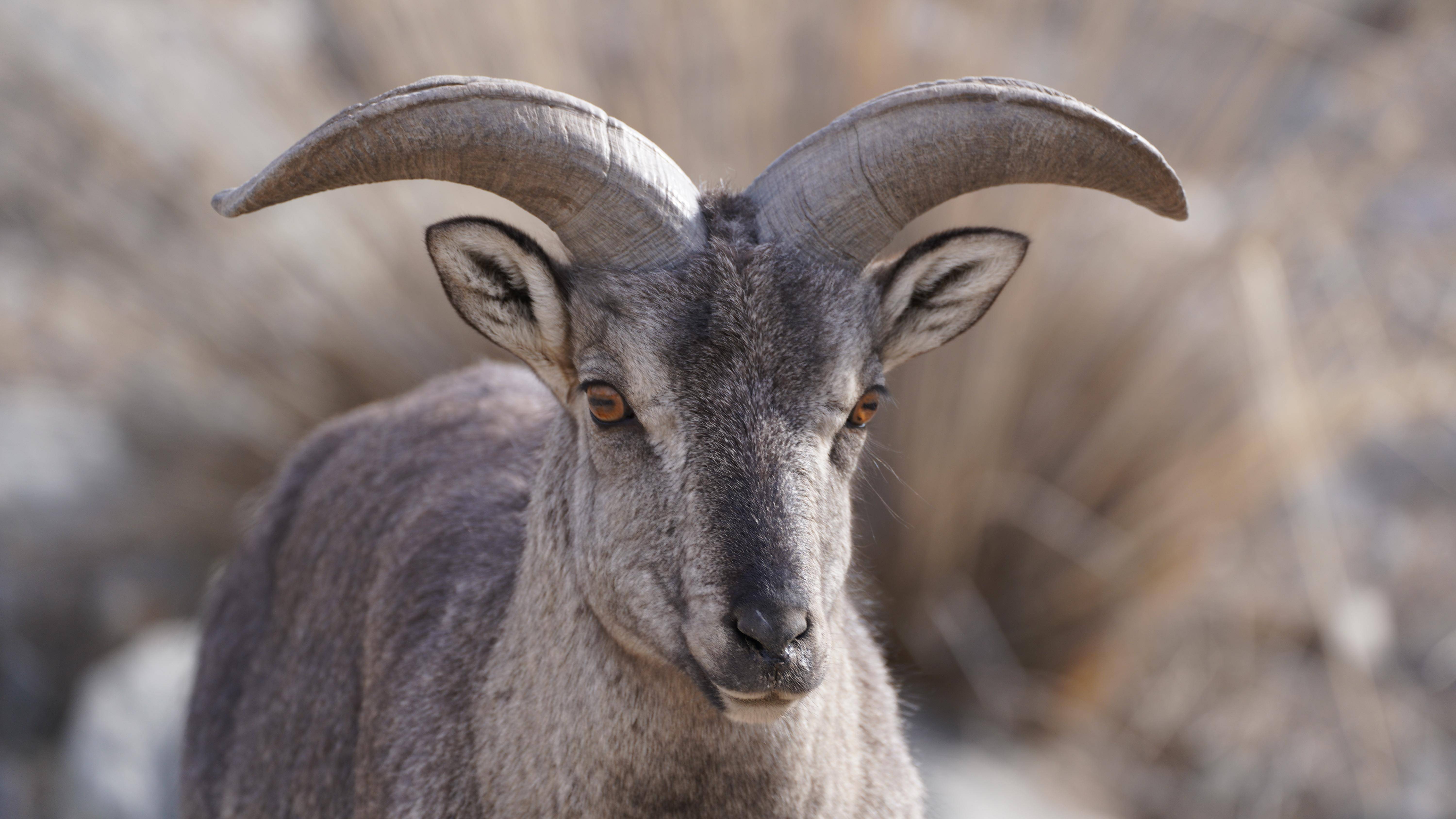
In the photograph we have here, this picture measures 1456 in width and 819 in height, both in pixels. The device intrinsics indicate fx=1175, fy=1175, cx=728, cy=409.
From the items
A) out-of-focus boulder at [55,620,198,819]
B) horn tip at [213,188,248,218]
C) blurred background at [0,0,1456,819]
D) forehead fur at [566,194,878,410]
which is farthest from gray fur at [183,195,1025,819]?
blurred background at [0,0,1456,819]

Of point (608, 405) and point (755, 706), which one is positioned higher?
point (608, 405)

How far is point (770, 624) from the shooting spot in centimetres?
223

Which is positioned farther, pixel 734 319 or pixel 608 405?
pixel 608 405

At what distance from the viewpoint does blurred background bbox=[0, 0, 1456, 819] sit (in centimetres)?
568

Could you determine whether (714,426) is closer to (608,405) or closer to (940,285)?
(608,405)

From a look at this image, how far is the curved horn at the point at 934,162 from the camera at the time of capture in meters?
2.58

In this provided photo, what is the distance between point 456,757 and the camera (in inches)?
117

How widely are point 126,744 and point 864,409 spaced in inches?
179

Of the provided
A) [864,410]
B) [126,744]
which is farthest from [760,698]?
[126,744]

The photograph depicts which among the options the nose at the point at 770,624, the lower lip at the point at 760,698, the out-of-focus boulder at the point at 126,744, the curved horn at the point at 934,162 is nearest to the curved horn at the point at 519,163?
the curved horn at the point at 934,162

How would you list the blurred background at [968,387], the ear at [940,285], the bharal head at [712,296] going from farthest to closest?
the blurred background at [968,387], the ear at [940,285], the bharal head at [712,296]

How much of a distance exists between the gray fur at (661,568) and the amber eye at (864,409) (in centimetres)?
2

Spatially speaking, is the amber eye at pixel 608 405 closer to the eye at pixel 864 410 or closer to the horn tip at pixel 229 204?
the eye at pixel 864 410

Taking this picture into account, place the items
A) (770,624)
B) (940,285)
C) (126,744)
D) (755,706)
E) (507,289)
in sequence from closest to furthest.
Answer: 1. (770,624)
2. (755,706)
3. (507,289)
4. (940,285)
5. (126,744)
